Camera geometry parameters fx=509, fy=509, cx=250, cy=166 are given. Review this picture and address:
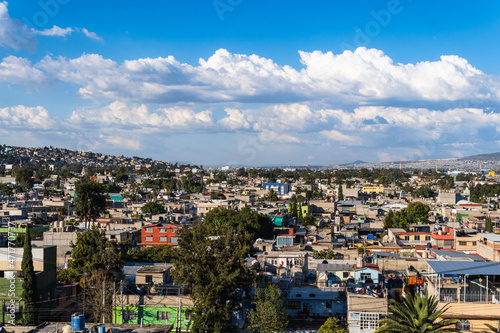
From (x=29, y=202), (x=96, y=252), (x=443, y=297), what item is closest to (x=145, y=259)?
(x=96, y=252)

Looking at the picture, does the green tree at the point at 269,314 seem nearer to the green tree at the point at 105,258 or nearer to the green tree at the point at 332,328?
the green tree at the point at 332,328

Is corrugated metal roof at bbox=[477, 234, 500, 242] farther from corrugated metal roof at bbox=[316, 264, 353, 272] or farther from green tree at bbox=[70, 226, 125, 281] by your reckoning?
green tree at bbox=[70, 226, 125, 281]

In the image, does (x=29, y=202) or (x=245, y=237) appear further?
(x=29, y=202)

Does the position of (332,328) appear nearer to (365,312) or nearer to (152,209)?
(365,312)

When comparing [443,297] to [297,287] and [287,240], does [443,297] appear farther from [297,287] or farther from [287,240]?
[287,240]

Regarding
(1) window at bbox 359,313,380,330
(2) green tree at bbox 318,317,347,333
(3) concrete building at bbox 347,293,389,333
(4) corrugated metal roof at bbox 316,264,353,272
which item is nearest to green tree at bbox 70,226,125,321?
(2) green tree at bbox 318,317,347,333

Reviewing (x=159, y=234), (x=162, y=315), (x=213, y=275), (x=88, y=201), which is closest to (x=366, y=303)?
(x=213, y=275)
